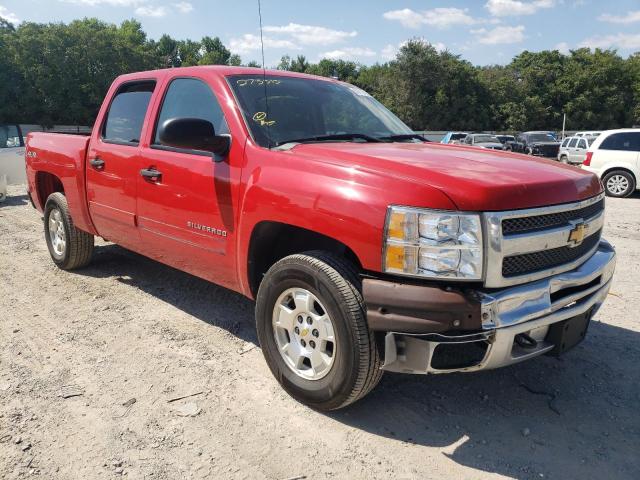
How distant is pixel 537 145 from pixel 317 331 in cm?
2500

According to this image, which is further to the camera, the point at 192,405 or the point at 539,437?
the point at 192,405

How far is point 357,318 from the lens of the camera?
8.23 ft

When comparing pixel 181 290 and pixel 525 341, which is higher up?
pixel 525 341

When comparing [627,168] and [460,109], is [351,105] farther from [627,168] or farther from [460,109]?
[460,109]

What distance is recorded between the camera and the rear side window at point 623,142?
481 inches

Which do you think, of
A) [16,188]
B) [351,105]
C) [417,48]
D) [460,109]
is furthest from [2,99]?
[351,105]

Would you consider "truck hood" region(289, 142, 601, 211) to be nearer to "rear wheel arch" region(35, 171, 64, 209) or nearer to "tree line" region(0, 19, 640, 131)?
"rear wheel arch" region(35, 171, 64, 209)

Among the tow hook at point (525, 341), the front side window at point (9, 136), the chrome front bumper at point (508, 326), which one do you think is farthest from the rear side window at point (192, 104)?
the front side window at point (9, 136)

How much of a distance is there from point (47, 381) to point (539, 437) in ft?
9.43

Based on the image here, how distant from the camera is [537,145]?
24938 mm

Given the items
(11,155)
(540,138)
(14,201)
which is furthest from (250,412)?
(540,138)

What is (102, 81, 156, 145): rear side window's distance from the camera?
4238 millimetres

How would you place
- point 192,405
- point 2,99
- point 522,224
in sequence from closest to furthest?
point 522,224, point 192,405, point 2,99

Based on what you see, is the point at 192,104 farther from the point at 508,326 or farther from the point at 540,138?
the point at 540,138
